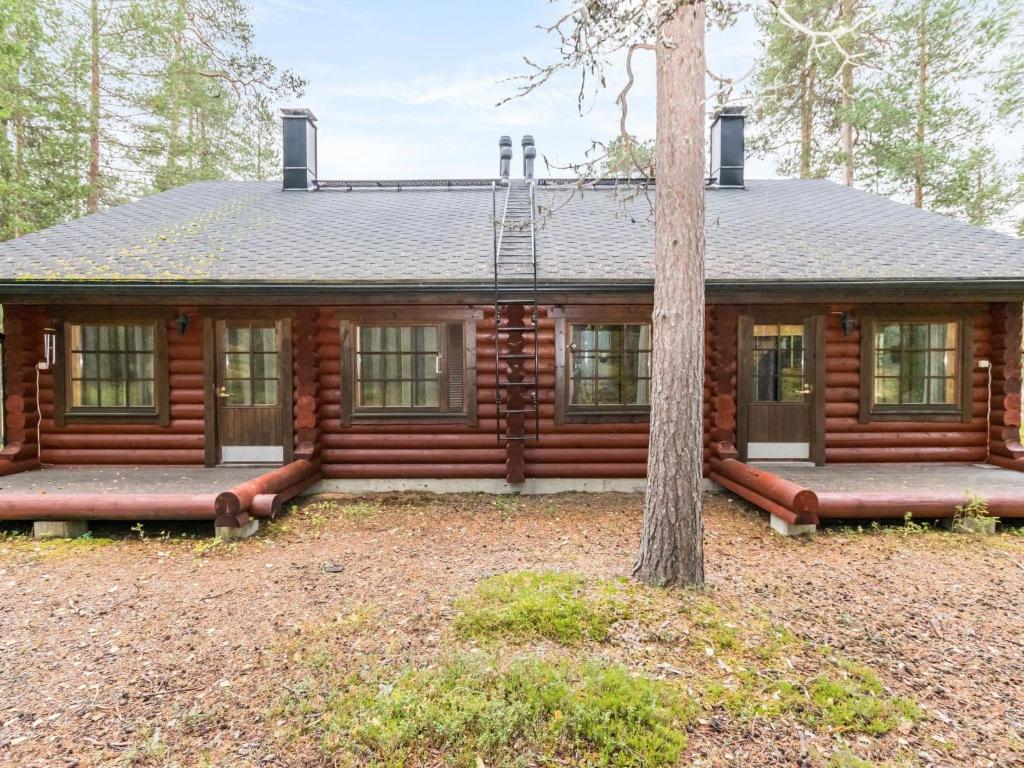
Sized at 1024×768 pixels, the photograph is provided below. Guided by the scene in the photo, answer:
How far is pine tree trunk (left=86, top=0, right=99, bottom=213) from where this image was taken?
33.2 feet

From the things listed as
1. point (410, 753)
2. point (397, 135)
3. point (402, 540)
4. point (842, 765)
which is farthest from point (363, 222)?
point (397, 135)

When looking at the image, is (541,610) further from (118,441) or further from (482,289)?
(118,441)

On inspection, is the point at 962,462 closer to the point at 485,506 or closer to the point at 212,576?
the point at 485,506

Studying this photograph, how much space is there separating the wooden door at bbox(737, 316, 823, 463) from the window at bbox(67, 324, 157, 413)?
7.39 metres

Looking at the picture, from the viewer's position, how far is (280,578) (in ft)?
12.9

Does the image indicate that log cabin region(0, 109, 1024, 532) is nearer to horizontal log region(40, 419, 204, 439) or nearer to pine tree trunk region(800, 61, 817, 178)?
horizontal log region(40, 419, 204, 439)

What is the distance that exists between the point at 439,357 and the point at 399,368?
0.54 metres

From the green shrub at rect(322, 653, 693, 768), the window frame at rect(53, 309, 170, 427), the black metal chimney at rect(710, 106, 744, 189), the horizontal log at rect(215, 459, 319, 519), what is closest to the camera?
the green shrub at rect(322, 653, 693, 768)

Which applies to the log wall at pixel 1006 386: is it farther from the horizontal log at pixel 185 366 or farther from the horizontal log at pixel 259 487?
the horizontal log at pixel 185 366

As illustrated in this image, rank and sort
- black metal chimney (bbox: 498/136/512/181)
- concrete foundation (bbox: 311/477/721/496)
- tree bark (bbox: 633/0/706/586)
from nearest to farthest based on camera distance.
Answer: tree bark (bbox: 633/0/706/586) < concrete foundation (bbox: 311/477/721/496) < black metal chimney (bbox: 498/136/512/181)

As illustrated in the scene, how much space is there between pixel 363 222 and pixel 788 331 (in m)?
6.34

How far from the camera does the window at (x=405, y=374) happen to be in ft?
20.9

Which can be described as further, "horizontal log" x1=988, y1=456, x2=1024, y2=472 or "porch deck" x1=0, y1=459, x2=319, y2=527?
"horizontal log" x1=988, y1=456, x2=1024, y2=472

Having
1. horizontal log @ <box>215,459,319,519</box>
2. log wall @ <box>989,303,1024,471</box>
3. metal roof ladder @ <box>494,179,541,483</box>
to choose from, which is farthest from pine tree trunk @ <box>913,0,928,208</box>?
horizontal log @ <box>215,459,319,519</box>
